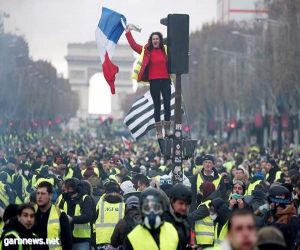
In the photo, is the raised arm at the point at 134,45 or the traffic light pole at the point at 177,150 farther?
the raised arm at the point at 134,45

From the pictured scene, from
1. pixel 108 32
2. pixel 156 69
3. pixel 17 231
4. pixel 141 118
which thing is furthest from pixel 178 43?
pixel 17 231

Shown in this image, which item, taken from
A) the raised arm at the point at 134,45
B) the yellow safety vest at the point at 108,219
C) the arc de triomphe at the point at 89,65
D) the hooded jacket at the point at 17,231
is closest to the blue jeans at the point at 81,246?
the yellow safety vest at the point at 108,219

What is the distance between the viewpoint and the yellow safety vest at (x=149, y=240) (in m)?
9.95

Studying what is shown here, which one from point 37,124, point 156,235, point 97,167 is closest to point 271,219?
point 156,235

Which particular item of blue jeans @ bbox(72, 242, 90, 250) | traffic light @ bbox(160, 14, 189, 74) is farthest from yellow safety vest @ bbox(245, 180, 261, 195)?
blue jeans @ bbox(72, 242, 90, 250)

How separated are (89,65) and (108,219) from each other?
158100 millimetres

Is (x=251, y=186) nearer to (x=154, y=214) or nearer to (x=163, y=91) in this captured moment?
(x=163, y=91)

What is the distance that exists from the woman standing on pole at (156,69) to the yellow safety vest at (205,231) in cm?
203

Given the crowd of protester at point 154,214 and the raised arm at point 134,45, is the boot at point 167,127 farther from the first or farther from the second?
the raised arm at point 134,45

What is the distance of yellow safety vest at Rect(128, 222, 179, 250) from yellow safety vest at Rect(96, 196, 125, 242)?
4.56m

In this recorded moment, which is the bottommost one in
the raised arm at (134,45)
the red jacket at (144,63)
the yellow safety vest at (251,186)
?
the yellow safety vest at (251,186)

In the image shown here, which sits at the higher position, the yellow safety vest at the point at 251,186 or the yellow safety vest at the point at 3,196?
the yellow safety vest at the point at 251,186

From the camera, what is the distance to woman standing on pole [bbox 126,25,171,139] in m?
16.7

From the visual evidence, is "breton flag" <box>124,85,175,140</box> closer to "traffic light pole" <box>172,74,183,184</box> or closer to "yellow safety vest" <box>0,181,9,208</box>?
"yellow safety vest" <box>0,181,9,208</box>
